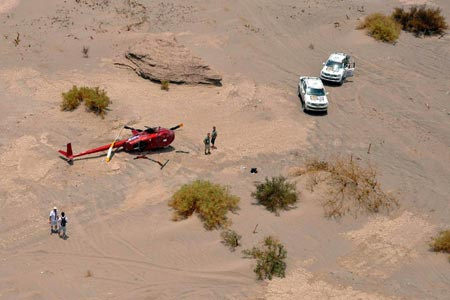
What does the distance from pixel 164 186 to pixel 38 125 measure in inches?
310

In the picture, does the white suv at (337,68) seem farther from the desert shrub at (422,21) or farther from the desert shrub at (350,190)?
the desert shrub at (350,190)

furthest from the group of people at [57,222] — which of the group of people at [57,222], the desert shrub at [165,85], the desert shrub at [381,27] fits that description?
the desert shrub at [381,27]

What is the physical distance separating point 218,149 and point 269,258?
326 inches

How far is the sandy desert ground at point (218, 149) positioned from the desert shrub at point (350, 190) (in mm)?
494

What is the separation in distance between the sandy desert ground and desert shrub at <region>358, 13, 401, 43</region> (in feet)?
2.40

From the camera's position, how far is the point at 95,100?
28.2m

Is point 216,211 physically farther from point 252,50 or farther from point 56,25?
point 56,25

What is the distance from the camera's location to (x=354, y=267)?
19.6 metres

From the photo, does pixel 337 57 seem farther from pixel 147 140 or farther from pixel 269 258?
pixel 269 258

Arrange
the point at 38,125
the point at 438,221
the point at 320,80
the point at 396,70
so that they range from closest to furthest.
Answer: the point at 438,221 < the point at 38,125 < the point at 320,80 < the point at 396,70

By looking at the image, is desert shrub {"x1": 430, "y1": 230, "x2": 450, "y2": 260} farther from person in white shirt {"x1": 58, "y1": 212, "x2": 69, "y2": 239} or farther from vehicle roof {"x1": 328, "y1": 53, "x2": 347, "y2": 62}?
vehicle roof {"x1": 328, "y1": 53, "x2": 347, "y2": 62}

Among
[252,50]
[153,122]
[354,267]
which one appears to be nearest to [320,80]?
[252,50]

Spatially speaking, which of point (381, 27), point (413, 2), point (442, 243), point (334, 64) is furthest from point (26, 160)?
point (413, 2)

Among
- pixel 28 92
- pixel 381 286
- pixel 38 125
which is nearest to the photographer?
pixel 381 286
